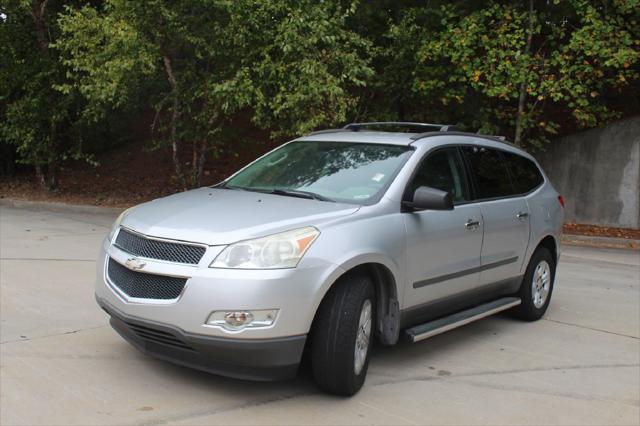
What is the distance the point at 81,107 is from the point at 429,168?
39.2ft

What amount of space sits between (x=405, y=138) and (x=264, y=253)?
6.38 feet

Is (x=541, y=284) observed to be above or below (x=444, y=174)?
below

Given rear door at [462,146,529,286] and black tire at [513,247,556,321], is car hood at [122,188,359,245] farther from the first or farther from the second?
black tire at [513,247,556,321]

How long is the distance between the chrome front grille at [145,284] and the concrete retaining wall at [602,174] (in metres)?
11.9

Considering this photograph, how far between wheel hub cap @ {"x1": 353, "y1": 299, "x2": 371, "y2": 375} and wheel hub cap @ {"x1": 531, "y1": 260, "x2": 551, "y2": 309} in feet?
8.45

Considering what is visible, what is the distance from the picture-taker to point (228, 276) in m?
3.93

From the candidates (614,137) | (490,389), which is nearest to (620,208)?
(614,137)

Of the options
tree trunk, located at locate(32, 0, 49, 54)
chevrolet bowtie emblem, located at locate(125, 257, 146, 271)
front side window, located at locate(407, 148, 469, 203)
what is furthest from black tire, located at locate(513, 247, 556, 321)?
tree trunk, located at locate(32, 0, 49, 54)

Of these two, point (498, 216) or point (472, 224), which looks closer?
point (472, 224)

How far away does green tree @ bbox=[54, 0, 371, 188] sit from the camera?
11.1 m

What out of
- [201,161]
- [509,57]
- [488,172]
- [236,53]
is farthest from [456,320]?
[201,161]

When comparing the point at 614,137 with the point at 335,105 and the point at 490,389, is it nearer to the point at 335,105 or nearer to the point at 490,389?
the point at 335,105

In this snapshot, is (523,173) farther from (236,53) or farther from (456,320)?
(236,53)

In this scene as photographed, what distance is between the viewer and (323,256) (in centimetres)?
412
